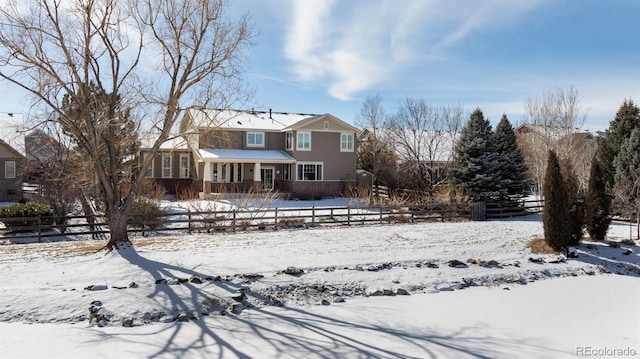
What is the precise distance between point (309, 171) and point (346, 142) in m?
3.80

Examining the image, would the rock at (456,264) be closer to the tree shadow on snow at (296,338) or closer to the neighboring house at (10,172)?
the tree shadow on snow at (296,338)

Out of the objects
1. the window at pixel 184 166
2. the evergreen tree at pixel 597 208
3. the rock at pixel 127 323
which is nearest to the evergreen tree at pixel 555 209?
the evergreen tree at pixel 597 208

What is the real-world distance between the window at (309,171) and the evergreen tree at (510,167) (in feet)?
42.4

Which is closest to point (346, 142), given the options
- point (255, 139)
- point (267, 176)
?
point (267, 176)

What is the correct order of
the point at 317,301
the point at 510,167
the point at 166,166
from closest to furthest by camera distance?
the point at 317,301
the point at 510,167
the point at 166,166

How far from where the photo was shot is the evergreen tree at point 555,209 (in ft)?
44.5

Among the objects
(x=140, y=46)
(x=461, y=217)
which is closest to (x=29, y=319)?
(x=140, y=46)

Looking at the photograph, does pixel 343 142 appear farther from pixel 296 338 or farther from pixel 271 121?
pixel 296 338

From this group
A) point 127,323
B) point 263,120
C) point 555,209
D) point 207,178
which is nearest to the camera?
point 127,323

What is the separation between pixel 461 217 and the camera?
22.1m

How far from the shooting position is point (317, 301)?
924 cm

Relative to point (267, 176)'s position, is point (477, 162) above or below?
above

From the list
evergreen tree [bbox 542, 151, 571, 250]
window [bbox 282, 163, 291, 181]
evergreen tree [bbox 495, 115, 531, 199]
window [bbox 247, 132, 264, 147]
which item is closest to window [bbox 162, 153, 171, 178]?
window [bbox 247, 132, 264, 147]

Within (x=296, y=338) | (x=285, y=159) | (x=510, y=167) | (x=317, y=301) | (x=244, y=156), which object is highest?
(x=244, y=156)
